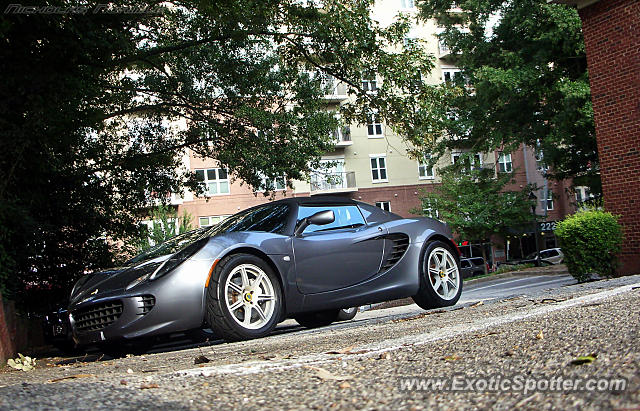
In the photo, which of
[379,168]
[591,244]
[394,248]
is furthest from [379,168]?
[394,248]

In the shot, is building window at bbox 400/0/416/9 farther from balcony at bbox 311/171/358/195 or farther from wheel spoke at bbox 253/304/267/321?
wheel spoke at bbox 253/304/267/321

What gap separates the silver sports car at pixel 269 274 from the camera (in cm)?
605

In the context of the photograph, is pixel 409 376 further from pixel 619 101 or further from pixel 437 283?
pixel 619 101

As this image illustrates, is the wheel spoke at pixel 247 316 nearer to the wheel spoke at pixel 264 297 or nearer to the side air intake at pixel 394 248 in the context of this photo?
the wheel spoke at pixel 264 297

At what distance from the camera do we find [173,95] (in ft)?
54.2

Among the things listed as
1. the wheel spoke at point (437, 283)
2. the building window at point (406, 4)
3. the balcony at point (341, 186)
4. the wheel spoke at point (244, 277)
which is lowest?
the wheel spoke at point (437, 283)

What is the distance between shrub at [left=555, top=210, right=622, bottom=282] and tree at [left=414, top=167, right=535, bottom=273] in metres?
29.7

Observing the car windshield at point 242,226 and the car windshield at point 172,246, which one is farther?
the car windshield at point 242,226

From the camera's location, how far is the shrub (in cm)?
1302

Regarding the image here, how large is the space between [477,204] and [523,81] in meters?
20.0

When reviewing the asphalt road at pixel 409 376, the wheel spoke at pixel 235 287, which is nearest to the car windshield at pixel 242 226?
the wheel spoke at pixel 235 287

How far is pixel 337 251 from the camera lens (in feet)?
23.0

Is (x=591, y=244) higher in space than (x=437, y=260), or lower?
lower

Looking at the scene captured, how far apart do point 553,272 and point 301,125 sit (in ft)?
48.9
